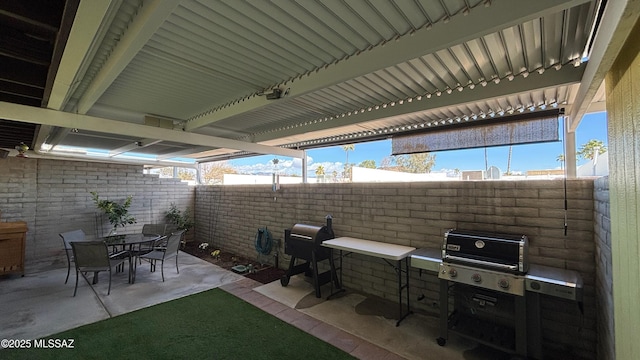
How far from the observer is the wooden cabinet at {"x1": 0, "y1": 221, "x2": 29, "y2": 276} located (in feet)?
16.4

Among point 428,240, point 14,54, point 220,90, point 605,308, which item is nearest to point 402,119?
point 428,240

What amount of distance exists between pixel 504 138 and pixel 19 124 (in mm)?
7054

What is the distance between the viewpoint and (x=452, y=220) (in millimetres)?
3502

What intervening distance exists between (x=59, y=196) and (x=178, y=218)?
260cm

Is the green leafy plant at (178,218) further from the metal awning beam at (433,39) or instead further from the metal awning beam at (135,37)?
the metal awning beam at (433,39)

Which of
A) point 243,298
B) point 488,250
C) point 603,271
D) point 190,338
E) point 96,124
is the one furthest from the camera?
point 243,298

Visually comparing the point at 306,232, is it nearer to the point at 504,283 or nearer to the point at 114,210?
the point at 504,283

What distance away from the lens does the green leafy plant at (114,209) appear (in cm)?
662

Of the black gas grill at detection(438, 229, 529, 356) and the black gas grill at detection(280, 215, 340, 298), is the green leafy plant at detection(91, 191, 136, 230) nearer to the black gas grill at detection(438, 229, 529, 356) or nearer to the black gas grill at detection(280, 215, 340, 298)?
the black gas grill at detection(280, 215, 340, 298)

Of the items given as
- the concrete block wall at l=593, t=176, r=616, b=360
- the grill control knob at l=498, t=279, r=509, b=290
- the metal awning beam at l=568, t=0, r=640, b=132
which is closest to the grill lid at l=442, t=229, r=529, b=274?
the grill control knob at l=498, t=279, r=509, b=290

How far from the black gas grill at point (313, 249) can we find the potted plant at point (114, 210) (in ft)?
16.1

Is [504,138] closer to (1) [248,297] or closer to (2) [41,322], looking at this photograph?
(1) [248,297]

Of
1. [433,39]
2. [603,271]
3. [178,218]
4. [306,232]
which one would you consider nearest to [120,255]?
[178,218]

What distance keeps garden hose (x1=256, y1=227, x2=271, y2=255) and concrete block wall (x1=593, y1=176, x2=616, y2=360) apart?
4943 mm
